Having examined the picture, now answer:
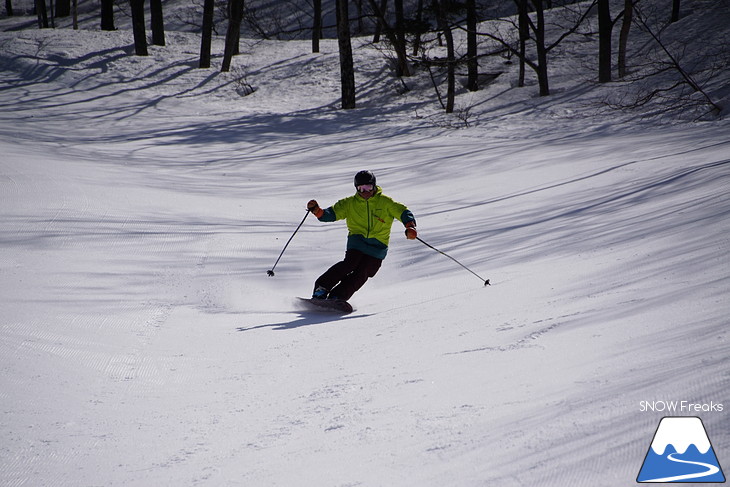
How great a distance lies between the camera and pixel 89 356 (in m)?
4.44

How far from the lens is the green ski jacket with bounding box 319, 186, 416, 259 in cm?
665

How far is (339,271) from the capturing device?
21.2ft

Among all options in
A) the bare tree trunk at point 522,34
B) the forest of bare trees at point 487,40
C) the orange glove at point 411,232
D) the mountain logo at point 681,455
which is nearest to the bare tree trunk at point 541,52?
the forest of bare trees at point 487,40

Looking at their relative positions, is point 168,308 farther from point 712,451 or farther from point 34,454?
point 712,451

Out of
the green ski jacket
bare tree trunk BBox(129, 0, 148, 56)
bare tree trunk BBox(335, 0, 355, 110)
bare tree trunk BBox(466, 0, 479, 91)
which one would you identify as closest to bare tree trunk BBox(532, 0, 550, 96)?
bare tree trunk BBox(466, 0, 479, 91)

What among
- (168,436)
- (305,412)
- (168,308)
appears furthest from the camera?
(168,308)

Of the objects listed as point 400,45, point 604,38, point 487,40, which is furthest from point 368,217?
point 487,40

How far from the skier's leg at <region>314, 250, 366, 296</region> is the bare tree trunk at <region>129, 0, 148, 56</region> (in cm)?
2262

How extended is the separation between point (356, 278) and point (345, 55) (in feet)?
51.6

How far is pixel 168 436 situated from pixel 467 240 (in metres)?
6.02

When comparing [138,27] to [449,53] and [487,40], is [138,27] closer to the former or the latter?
[449,53]

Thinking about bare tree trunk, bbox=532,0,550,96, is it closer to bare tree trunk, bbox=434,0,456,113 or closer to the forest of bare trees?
the forest of bare trees

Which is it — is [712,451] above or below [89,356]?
above

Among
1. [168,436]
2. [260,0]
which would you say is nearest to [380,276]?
[168,436]
